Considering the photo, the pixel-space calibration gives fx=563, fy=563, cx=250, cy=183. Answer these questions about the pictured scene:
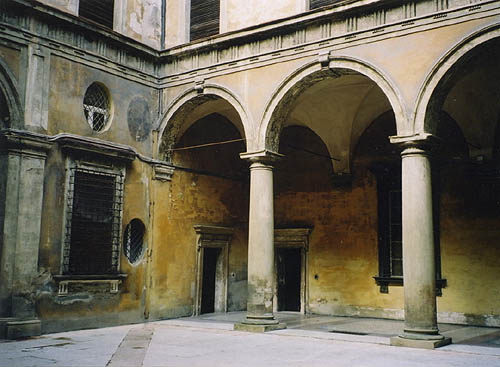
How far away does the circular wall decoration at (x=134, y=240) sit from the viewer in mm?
14008

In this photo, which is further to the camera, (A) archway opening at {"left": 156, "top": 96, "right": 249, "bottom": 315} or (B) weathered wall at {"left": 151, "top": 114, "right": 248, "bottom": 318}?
(A) archway opening at {"left": 156, "top": 96, "right": 249, "bottom": 315}

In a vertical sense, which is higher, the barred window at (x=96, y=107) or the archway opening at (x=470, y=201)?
the barred window at (x=96, y=107)

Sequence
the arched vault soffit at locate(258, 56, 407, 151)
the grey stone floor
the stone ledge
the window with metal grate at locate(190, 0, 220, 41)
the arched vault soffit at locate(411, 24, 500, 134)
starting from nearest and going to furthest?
the grey stone floor
the arched vault soffit at locate(411, 24, 500, 134)
the arched vault soffit at locate(258, 56, 407, 151)
the stone ledge
the window with metal grate at locate(190, 0, 220, 41)

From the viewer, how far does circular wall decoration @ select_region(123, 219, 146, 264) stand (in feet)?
46.0

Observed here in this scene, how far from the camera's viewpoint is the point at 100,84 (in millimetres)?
13508

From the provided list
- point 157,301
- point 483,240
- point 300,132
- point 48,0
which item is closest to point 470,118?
point 483,240

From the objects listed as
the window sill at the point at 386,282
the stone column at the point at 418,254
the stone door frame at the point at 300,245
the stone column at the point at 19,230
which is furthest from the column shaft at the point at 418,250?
the stone column at the point at 19,230

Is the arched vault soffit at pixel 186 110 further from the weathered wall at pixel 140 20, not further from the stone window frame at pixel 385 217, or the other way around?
the stone window frame at pixel 385 217

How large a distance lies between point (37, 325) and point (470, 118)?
442 inches

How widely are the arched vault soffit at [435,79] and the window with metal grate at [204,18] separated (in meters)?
5.87

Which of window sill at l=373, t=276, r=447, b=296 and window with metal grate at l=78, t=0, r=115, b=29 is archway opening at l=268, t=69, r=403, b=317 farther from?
window with metal grate at l=78, t=0, r=115, b=29

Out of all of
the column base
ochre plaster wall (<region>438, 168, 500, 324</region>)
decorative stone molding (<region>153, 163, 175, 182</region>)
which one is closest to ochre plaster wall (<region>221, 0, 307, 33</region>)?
decorative stone molding (<region>153, 163, 175, 182</region>)

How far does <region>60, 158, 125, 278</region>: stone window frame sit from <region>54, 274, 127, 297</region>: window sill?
31mm

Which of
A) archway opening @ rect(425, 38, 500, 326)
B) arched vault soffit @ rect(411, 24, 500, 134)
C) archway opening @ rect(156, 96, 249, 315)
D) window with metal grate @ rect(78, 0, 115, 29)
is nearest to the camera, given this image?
arched vault soffit @ rect(411, 24, 500, 134)
